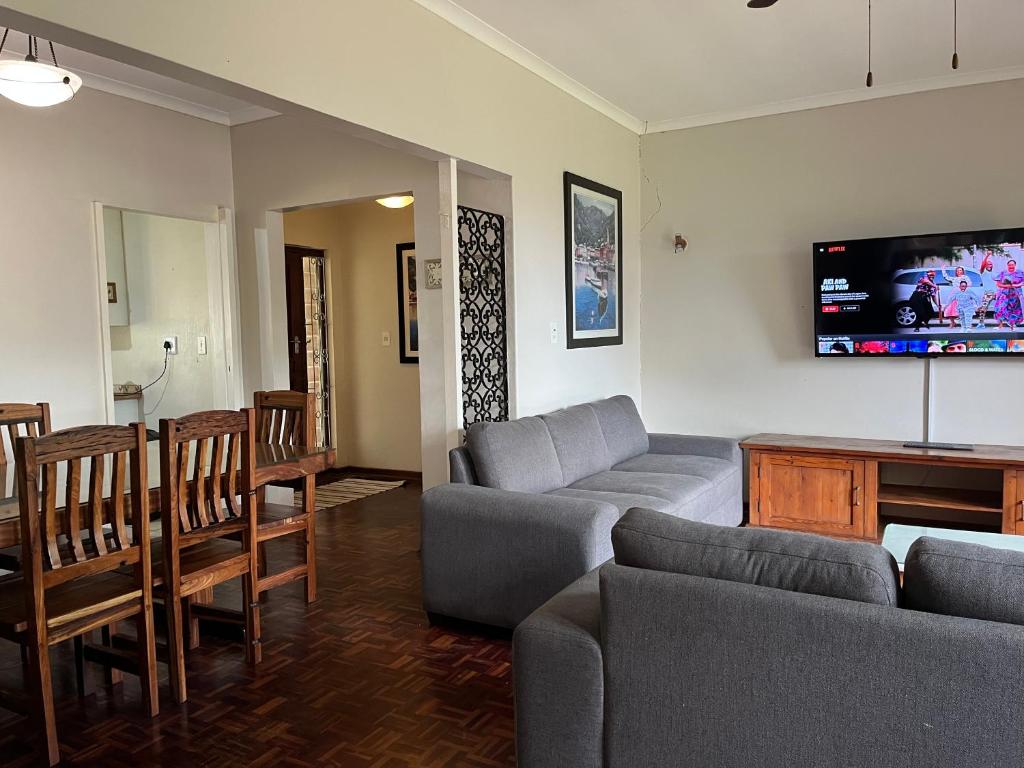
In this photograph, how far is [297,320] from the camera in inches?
257

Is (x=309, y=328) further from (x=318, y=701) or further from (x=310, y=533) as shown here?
(x=318, y=701)

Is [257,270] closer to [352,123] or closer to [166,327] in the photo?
[166,327]

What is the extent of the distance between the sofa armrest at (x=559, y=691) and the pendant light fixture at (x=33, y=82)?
9.43 ft

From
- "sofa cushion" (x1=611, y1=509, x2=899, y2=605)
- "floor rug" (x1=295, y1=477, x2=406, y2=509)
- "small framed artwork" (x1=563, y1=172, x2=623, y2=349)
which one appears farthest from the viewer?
"floor rug" (x1=295, y1=477, x2=406, y2=509)

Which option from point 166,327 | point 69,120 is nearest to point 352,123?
point 69,120

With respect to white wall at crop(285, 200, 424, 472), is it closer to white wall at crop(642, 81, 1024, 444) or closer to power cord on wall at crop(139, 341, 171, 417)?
power cord on wall at crop(139, 341, 171, 417)

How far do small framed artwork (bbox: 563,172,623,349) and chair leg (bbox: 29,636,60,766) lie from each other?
323 centimetres

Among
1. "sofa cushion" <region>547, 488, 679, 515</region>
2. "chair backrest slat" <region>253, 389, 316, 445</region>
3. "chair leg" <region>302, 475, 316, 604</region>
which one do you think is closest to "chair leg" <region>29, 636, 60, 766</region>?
"chair leg" <region>302, 475, 316, 604</region>

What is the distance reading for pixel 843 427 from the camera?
514cm

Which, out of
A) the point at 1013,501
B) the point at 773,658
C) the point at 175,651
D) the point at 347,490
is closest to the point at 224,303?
the point at 347,490

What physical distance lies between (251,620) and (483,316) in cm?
196

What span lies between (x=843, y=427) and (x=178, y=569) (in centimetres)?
415

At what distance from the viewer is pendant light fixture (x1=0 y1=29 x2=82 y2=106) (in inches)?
119

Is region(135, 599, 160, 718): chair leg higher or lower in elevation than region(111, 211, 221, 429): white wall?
lower
